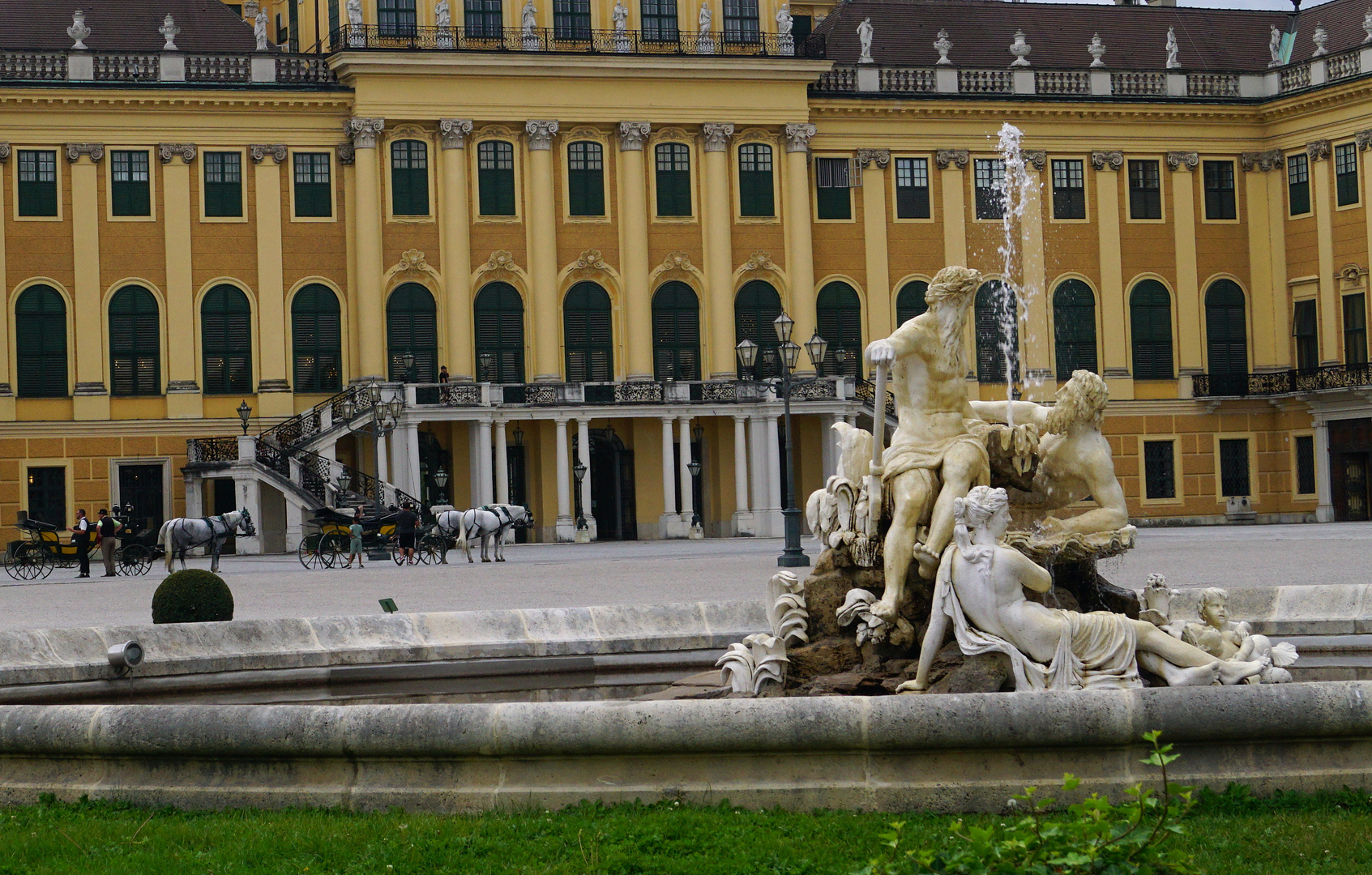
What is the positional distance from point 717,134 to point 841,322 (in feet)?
19.5

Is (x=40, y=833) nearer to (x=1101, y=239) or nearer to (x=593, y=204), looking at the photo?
(x=593, y=204)

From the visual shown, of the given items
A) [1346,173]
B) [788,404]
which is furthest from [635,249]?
[788,404]

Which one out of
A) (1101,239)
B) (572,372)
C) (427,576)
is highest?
(1101,239)

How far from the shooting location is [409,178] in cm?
4591

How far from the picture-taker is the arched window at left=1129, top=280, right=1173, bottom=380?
1980 inches

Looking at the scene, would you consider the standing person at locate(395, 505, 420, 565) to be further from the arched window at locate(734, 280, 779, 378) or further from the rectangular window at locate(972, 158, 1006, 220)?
the rectangular window at locate(972, 158, 1006, 220)

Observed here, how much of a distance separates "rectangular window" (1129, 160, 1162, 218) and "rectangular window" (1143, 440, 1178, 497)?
20.7 ft

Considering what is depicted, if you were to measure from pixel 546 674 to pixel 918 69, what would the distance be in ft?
131

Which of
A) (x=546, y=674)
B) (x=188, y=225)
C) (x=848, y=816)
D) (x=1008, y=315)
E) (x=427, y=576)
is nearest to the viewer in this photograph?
(x=848, y=816)

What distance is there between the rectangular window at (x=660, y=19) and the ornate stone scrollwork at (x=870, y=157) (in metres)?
5.72

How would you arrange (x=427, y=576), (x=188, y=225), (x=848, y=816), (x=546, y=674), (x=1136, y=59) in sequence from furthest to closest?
(x=1136, y=59)
(x=188, y=225)
(x=427, y=576)
(x=546, y=674)
(x=848, y=816)

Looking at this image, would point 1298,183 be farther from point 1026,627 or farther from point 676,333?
point 1026,627

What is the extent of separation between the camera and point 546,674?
11469 mm

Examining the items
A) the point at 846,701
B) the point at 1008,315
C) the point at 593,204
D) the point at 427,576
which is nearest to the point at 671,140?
the point at 593,204
